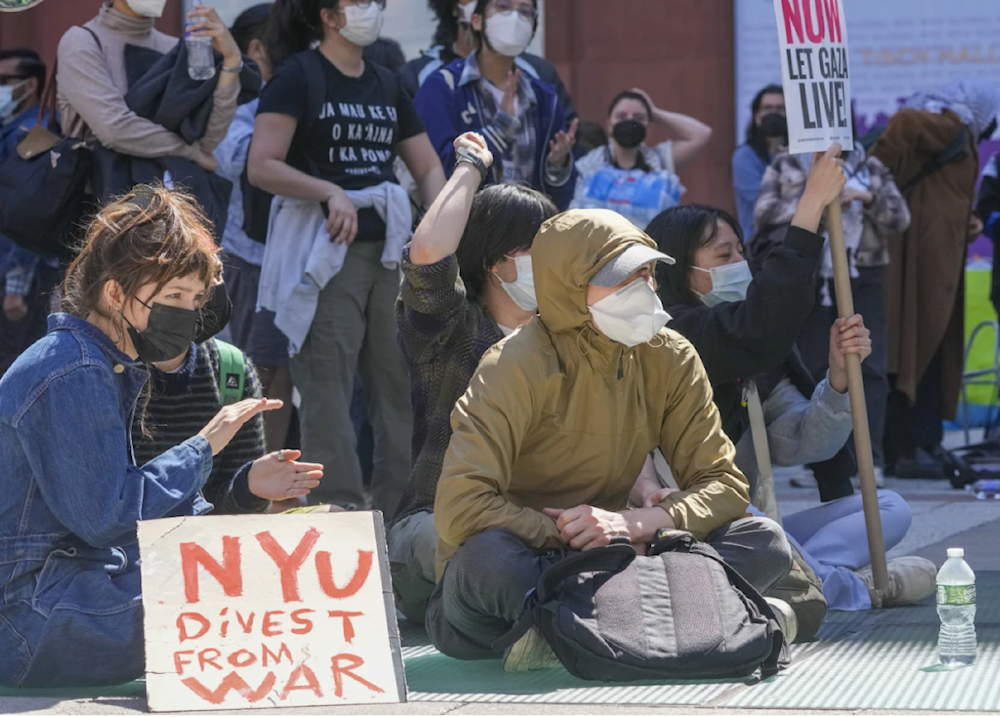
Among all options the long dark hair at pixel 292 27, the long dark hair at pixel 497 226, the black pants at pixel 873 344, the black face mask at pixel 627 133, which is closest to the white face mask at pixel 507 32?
the long dark hair at pixel 292 27

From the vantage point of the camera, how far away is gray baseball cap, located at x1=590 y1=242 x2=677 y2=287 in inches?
154

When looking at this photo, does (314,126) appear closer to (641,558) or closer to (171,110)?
(171,110)

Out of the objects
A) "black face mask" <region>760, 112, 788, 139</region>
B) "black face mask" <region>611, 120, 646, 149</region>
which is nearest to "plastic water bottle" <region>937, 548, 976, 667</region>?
"black face mask" <region>611, 120, 646, 149</region>

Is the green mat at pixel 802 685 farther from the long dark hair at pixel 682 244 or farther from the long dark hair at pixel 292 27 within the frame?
the long dark hair at pixel 292 27

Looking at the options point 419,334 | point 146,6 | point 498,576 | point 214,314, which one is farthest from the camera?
point 146,6

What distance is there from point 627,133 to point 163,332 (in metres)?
4.21

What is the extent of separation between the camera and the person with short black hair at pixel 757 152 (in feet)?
27.0

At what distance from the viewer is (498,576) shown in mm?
3842

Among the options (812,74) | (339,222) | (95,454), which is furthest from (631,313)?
(339,222)

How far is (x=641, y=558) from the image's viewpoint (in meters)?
3.84

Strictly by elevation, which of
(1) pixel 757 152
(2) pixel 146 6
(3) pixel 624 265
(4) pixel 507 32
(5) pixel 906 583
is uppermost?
(2) pixel 146 6

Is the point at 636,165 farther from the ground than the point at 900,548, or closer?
farther from the ground

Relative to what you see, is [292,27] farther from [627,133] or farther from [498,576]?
[498,576]

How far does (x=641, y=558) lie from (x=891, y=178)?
13.8 feet
